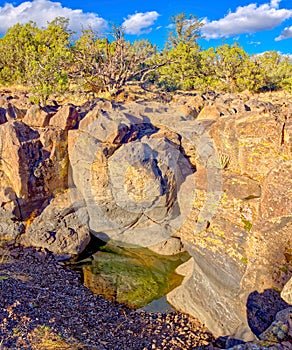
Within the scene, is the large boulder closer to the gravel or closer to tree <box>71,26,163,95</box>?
the gravel

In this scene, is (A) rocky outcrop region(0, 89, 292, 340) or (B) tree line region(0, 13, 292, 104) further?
(B) tree line region(0, 13, 292, 104)

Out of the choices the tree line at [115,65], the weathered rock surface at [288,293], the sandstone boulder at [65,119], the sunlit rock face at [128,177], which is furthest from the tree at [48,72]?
the weathered rock surface at [288,293]

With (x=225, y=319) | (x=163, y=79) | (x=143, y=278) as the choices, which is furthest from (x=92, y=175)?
(x=163, y=79)

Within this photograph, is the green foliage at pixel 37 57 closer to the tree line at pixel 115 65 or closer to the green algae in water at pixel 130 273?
the tree line at pixel 115 65

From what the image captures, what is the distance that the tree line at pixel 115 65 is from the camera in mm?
27391

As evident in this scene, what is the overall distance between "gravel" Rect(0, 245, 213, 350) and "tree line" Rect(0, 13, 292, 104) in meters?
13.8

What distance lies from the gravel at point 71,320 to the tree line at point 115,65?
45.3ft

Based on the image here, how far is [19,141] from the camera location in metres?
13.6

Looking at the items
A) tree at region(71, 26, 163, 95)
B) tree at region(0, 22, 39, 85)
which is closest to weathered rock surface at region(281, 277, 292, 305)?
tree at region(71, 26, 163, 95)

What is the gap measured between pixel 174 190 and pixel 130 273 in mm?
3600

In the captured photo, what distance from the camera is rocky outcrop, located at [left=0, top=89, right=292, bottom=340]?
822 cm

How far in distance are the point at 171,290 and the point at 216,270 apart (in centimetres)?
289

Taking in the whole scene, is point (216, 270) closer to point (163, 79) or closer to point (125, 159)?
point (125, 159)

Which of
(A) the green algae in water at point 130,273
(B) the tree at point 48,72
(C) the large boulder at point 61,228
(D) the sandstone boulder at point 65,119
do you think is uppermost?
(B) the tree at point 48,72
